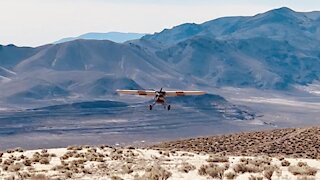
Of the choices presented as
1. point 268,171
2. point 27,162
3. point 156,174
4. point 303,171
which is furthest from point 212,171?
point 27,162

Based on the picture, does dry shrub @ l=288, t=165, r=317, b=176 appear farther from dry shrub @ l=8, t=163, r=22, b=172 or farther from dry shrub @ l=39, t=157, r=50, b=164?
dry shrub @ l=8, t=163, r=22, b=172

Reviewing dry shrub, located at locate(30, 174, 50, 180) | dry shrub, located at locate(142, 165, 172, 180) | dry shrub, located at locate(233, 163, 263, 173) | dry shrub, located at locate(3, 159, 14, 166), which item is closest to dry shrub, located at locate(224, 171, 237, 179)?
dry shrub, located at locate(233, 163, 263, 173)

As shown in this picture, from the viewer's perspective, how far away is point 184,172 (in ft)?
137

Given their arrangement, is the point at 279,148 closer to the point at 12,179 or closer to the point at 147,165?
the point at 147,165

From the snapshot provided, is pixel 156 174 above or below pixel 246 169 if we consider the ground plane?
above

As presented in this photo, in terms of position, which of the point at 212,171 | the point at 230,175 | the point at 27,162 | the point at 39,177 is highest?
the point at 212,171

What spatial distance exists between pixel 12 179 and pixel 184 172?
11170 millimetres

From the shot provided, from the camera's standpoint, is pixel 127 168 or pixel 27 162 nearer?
pixel 127 168

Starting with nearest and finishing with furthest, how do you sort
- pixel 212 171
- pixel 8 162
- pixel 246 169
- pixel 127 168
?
1. pixel 212 171
2. pixel 246 169
3. pixel 127 168
4. pixel 8 162

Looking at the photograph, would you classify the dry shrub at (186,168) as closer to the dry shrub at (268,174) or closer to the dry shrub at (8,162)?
the dry shrub at (268,174)

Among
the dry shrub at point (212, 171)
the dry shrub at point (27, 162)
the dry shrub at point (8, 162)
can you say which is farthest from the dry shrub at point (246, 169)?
the dry shrub at point (8, 162)

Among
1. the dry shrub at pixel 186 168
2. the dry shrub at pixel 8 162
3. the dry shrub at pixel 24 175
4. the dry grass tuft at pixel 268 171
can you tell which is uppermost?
the dry grass tuft at pixel 268 171

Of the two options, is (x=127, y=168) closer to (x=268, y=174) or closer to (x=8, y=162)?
(x=268, y=174)

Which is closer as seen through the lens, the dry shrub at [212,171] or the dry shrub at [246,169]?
the dry shrub at [212,171]
